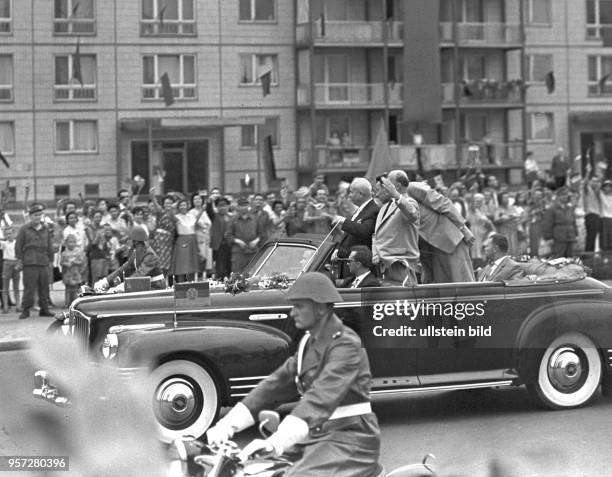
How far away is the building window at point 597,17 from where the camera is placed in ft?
165

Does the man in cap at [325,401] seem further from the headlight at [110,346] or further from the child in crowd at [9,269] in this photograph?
→ the child in crowd at [9,269]

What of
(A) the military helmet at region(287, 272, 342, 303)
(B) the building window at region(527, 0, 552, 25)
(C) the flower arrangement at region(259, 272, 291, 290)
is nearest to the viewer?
Result: (A) the military helmet at region(287, 272, 342, 303)

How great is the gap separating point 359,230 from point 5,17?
1381 inches

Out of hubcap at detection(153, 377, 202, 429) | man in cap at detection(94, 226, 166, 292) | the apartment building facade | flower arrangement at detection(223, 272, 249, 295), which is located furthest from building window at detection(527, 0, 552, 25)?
hubcap at detection(153, 377, 202, 429)

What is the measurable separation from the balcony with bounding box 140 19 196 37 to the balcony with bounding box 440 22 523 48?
33.7ft

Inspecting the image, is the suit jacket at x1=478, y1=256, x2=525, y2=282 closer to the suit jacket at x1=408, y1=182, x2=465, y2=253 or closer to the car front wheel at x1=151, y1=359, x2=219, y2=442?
the suit jacket at x1=408, y1=182, x2=465, y2=253

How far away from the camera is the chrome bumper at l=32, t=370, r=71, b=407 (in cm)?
895

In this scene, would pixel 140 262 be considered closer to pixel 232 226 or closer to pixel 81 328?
pixel 81 328

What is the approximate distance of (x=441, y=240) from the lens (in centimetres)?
1062

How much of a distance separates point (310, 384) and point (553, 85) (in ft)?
146

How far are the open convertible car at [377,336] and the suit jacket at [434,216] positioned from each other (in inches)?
34.5

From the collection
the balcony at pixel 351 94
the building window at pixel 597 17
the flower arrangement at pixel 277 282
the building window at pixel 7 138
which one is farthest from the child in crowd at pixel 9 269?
the building window at pixel 597 17

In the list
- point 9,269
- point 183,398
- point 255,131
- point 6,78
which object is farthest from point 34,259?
point 255,131

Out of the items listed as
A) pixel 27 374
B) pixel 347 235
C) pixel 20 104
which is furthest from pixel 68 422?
pixel 20 104
